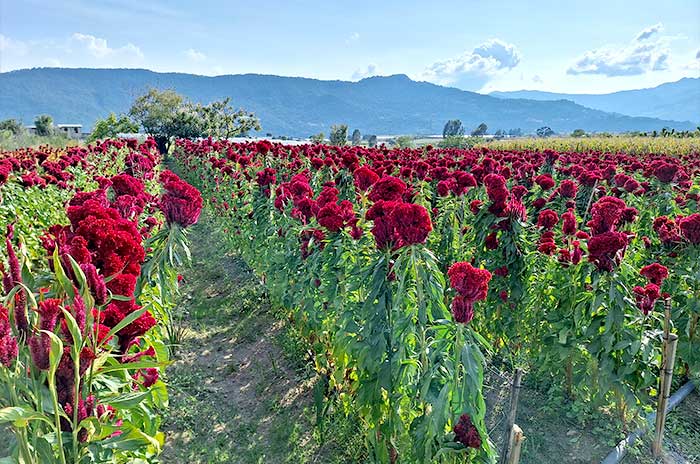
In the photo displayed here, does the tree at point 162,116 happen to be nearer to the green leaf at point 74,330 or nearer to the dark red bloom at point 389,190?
the dark red bloom at point 389,190

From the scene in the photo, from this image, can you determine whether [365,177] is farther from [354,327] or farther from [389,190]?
[354,327]

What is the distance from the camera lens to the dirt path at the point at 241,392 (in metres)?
3.52

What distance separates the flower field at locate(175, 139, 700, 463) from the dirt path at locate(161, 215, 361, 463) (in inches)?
11.6

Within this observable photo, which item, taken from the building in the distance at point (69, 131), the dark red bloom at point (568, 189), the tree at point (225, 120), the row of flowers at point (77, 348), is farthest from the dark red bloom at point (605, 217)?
the building in the distance at point (69, 131)

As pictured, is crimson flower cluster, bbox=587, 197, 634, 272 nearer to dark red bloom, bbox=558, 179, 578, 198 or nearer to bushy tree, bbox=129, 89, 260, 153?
dark red bloom, bbox=558, 179, 578, 198

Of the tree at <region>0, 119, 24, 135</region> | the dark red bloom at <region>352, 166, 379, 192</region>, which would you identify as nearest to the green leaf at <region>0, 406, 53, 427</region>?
the dark red bloom at <region>352, 166, 379, 192</region>

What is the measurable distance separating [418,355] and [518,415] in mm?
1910

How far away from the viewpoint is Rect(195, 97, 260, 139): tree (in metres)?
46.8

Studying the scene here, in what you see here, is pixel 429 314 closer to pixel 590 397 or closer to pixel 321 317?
pixel 321 317

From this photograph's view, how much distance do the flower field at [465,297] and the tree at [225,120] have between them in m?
43.3

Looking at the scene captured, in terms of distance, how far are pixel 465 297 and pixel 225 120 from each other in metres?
53.3

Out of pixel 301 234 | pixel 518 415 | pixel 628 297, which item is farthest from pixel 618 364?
pixel 301 234

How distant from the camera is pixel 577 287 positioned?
11.5 feet

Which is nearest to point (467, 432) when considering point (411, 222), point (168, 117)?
point (411, 222)
